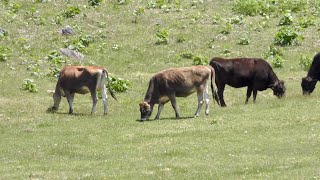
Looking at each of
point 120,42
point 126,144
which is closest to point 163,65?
point 120,42

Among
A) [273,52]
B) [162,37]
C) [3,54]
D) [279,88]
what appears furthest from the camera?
[162,37]

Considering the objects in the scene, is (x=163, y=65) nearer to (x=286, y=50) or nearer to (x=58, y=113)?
(x=286, y=50)

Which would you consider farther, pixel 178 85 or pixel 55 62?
pixel 55 62

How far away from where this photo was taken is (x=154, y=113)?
32469mm

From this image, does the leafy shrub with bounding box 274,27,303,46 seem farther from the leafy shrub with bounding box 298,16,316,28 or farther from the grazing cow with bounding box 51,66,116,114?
the grazing cow with bounding box 51,66,116,114

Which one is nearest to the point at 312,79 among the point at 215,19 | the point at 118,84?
the point at 118,84

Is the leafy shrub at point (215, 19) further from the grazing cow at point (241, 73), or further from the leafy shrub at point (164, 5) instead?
the grazing cow at point (241, 73)

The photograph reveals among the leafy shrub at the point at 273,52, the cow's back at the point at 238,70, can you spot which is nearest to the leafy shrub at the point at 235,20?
the leafy shrub at the point at 273,52

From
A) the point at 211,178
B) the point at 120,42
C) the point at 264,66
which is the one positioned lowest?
the point at 120,42

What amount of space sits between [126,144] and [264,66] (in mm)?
10741

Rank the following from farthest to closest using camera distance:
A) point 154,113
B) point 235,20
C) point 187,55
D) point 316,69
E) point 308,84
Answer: point 235,20 < point 187,55 < point 316,69 < point 308,84 < point 154,113

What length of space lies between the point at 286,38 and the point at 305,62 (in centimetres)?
501

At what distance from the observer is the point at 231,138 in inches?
991

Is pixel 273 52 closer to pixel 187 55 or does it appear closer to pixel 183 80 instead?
pixel 187 55
